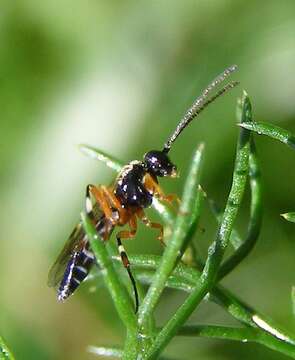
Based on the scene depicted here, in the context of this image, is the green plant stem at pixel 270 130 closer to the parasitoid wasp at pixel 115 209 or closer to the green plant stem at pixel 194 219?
the green plant stem at pixel 194 219

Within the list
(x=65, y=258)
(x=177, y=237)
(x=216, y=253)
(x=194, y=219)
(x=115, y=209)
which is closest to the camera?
(x=177, y=237)

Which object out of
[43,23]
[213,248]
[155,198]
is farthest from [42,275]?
[213,248]

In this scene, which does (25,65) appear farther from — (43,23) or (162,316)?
(162,316)

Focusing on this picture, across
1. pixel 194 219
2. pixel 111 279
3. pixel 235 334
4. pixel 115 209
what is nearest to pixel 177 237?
pixel 194 219

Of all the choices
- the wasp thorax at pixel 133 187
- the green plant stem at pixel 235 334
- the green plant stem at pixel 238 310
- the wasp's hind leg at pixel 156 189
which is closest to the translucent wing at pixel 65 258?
the wasp thorax at pixel 133 187

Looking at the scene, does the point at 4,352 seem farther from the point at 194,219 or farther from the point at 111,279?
the point at 194,219

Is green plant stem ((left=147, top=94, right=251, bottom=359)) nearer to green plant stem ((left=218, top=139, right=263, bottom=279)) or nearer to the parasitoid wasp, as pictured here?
green plant stem ((left=218, top=139, right=263, bottom=279))

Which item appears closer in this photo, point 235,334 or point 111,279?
point 111,279

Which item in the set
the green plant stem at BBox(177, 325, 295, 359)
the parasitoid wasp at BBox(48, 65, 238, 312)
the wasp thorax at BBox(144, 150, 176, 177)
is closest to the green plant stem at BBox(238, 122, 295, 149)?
the green plant stem at BBox(177, 325, 295, 359)
